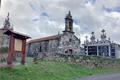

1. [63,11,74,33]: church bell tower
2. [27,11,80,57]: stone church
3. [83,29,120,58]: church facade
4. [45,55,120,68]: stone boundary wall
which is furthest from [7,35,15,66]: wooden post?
[83,29,120,58]: church facade

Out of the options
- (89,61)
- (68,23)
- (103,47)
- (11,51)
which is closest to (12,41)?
(11,51)

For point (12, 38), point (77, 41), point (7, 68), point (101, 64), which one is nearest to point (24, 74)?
point (7, 68)

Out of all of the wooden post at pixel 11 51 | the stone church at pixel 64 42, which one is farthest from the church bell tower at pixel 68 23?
the wooden post at pixel 11 51

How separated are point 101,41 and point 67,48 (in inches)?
420

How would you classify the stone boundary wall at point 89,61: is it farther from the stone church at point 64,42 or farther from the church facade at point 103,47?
the church facade at point 103,47

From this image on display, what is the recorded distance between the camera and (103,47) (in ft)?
147

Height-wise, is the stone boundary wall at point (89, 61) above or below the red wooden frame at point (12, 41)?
below

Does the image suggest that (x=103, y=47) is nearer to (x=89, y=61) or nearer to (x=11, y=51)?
(x=89, y=61)

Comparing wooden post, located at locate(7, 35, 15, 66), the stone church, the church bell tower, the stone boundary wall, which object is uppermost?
the church bell tower

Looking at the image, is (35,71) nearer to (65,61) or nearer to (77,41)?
(65,61)

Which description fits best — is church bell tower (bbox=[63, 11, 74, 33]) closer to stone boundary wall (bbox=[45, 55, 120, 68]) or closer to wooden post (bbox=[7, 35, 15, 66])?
stone boundary wall (bbox=[45, 55, 120, 68])

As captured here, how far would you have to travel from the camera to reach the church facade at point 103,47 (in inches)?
1703

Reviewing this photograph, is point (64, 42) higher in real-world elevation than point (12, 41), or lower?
higher

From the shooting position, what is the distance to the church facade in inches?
1703
